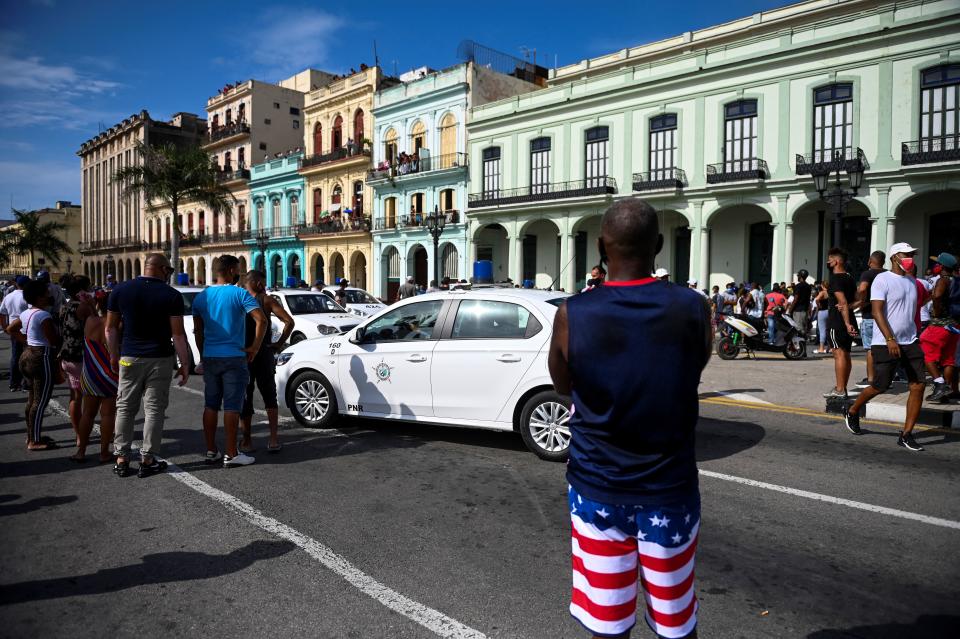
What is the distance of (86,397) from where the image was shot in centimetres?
619

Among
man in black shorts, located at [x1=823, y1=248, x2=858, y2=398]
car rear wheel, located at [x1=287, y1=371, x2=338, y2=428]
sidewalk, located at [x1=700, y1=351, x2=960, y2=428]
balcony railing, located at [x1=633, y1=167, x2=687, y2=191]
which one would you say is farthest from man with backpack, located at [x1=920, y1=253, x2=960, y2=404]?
balcony railing, located at [x1=633, y1=167, x2=687, y2=191]

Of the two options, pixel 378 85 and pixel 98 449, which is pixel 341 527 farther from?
pixel 378 85

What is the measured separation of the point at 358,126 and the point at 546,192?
15.1 metres

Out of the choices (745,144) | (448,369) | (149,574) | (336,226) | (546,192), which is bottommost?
(149,574)

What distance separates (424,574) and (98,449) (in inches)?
187

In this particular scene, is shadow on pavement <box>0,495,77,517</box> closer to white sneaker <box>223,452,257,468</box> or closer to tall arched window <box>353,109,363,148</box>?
white sneaker <box>223,452,257,468</box>

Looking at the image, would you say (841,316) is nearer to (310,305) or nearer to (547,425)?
(547,425)

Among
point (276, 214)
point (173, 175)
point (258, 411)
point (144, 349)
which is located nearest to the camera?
point (144, 349)

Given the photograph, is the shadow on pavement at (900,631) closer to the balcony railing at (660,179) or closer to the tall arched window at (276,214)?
the balcony railing at (660,179)

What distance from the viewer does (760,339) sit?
14531 mm

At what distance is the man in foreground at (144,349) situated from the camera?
5.57m

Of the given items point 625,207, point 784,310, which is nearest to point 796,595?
point 625,207

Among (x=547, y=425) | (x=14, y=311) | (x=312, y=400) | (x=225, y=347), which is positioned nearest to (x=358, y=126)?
(x=14, y=311)

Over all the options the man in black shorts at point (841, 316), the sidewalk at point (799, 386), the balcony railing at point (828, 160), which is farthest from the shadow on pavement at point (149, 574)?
the balcony railing at point (828, 160)
